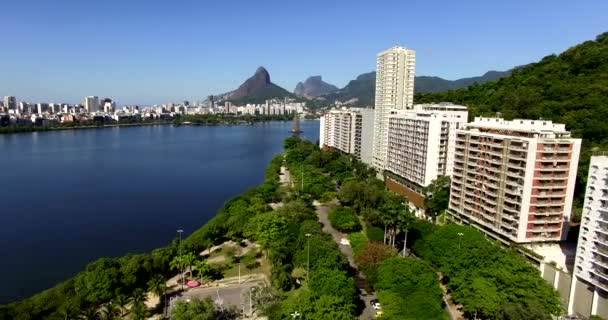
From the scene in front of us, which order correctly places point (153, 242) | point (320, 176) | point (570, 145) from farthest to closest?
point (320, 176), point (153, 242), point (570, 145)

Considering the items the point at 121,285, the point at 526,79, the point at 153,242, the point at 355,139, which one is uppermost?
the point at 526,79

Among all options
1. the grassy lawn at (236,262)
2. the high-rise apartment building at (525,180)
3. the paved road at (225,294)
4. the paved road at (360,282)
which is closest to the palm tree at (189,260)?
the paved road at (225,294)

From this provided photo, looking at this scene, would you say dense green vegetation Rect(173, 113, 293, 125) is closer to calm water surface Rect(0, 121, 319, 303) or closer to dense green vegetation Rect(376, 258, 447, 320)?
calm water surface Rect(0, 121, 319, 303)

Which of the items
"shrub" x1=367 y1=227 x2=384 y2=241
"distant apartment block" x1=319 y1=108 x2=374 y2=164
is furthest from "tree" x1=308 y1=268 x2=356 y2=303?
"distant apartment block" x1=319 y1=108 x2=374 y2=164

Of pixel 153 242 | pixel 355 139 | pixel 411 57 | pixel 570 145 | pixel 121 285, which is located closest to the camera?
pixel 121 285

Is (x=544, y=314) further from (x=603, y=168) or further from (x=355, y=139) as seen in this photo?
(x=355, y=139)

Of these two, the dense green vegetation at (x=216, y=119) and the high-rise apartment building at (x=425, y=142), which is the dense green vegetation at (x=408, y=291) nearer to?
the high-rise apartment building at (x=425, y=142)

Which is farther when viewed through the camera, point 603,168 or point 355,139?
point 355,139

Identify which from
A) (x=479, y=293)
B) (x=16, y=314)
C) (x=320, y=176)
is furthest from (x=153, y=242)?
(x=479, y=293)
